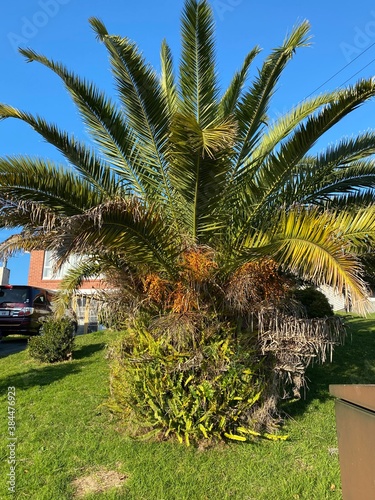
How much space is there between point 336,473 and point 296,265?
217 cm

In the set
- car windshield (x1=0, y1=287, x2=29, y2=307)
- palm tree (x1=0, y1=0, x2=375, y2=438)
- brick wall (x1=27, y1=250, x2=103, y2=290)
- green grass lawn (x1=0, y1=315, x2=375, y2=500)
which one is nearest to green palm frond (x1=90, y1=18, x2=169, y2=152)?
palm tree (x1=0, y1=0, x2=375, y2=438)

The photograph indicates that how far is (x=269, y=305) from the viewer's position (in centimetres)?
519

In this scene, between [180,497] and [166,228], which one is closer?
[180,497]

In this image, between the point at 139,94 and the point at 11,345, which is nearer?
the point at 139,94

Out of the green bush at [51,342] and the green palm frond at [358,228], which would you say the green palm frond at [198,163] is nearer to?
the green palm frond at [358,228]

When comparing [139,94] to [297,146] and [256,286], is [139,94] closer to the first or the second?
[297,146]

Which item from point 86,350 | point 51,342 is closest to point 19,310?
point 86,350

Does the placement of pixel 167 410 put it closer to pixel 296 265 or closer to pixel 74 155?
pixel 296 265

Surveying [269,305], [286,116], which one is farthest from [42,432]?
[286,116]

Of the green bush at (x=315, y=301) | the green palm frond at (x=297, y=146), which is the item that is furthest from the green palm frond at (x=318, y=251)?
the green bush at (x=315, y=301)

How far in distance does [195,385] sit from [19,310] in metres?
9.19

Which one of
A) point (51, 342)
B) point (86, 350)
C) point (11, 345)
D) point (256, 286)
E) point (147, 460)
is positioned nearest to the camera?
point (147, 460)

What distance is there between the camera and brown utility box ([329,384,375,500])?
73.9 inches

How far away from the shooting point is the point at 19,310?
12461 mm
